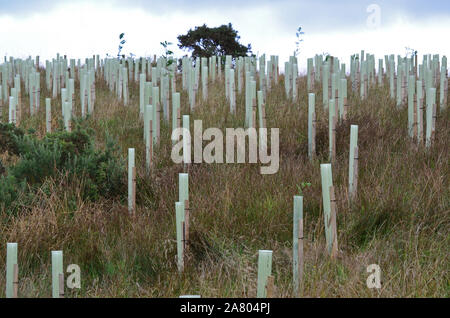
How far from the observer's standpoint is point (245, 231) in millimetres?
4723

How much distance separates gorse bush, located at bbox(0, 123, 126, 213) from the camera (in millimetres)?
5360

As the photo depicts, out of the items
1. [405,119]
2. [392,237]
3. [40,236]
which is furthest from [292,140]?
[40,236]

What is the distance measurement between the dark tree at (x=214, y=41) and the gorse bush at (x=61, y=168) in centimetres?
1256

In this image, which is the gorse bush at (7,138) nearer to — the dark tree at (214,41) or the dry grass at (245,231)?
the dry grass at (245,231)

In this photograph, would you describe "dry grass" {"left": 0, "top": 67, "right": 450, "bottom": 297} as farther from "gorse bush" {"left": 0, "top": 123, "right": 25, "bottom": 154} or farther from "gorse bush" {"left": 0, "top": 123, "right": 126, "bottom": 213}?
"gorse bush" {"left": 0, "top": 123, "right": 25, "bottom": 154}

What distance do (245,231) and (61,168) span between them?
204 centimetres

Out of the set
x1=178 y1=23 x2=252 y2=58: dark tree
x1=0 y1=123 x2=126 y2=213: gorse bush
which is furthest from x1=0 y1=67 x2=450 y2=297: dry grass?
x1=178 y1=23 x2=252 y2=58: dark tree

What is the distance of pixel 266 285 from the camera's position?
10.6 ft

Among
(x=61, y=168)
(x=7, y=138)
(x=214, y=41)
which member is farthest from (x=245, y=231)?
(x=214, y=41)

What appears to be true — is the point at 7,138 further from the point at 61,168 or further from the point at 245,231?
the point at 245,231

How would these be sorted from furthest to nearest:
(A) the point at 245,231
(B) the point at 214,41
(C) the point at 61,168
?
(B) the point at 214,41, (C) the point at 61,168, (A) the point at 245,231

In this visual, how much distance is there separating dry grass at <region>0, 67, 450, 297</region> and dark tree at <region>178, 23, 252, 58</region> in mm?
12065

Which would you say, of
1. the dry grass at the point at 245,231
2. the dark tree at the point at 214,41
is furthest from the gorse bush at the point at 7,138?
the dark tree at the point at 214,41
